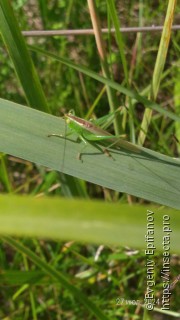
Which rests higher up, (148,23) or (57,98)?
(148,23)

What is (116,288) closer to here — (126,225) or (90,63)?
(90,63)

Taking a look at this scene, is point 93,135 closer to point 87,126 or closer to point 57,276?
point 87,126

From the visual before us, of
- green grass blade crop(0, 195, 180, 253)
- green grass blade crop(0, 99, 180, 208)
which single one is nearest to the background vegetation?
green grass blade crop(0, 99, 180, 208)

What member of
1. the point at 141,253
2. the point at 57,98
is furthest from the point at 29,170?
the point at 141,253

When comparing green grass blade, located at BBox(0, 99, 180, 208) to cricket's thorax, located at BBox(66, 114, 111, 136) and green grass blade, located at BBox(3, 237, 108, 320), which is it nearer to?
cricket's thorax, located at BBox(66, 114, 111, 136)

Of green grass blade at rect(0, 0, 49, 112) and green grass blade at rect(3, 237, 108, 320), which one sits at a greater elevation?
green grass blade at rect(0, 0, 49, 112)
